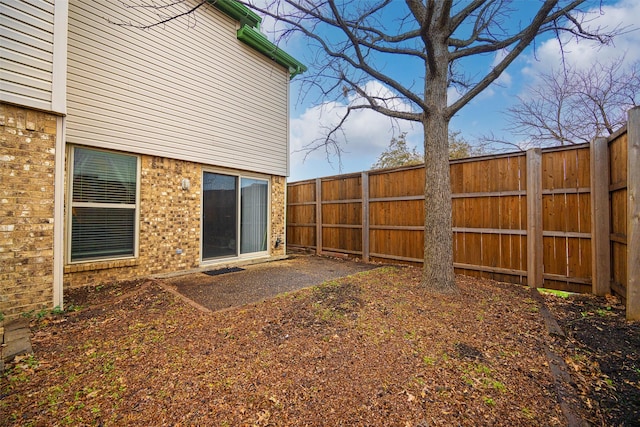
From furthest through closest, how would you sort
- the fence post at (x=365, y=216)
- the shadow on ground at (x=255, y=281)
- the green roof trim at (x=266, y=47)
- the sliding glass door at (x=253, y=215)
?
the fence post at (x=365, y=216), the sliding glass door at (x=253, y=215), the green roof trim at (x=266, y=47), the shadow on ground at (x=255, y=281)

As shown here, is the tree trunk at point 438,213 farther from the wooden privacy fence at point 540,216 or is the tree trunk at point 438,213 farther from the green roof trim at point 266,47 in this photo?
the green roof trim at point 266,47

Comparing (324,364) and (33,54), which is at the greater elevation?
(33,54)

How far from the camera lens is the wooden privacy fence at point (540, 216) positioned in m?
3.47

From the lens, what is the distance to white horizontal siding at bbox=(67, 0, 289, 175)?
4.39 meters

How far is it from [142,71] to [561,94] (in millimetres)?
12655

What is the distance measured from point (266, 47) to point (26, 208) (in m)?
6.16

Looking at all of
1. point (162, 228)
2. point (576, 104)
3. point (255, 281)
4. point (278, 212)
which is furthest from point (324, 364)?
point (576, 104)

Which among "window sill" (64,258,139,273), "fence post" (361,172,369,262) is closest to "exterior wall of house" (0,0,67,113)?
"window sill" (64,258,139,273)

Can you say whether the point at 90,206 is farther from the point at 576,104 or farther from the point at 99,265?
the point at 576,104

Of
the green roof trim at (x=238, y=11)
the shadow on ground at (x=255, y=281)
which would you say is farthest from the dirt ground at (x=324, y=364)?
the green roof trim at (x=238, y=11)

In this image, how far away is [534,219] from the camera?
4.48 m

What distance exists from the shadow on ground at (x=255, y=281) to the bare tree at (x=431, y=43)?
213cm

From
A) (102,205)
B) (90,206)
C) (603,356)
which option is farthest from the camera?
(102,205)

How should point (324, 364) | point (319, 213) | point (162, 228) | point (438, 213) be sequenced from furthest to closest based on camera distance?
point (319, 213), point (162, 228), point (438, 213), point (324, 364)
